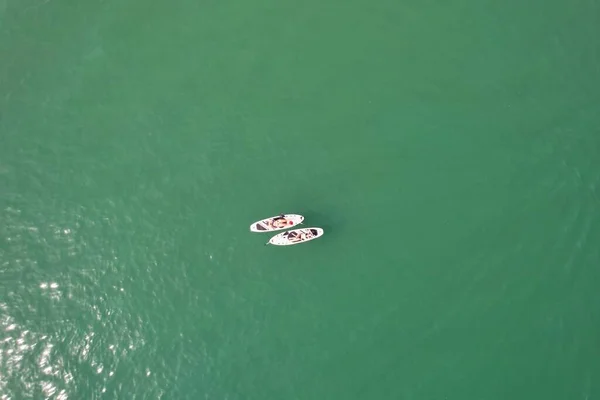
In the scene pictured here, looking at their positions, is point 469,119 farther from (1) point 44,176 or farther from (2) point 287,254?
(1) point 44,176

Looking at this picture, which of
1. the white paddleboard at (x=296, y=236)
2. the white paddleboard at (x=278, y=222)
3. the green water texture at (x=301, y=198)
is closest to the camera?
the green water texture at (x=301, y=198)

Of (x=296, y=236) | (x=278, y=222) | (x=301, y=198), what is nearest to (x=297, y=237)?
(x=296, y=236)

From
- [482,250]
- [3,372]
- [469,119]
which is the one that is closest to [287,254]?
[482,250]

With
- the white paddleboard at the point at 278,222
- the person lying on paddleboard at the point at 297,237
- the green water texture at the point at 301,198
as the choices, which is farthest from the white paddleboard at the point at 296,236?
the green water texture at the point at 301,198

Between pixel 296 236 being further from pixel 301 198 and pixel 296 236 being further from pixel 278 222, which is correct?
pixel 301 198

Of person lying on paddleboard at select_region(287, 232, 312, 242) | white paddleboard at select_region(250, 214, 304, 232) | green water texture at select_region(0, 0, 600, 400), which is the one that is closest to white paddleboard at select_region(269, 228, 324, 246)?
person lying on paddleboard at select_region(287, 232, 312, 242)

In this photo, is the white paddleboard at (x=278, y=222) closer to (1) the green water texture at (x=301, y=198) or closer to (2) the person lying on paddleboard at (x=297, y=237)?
(2) the person lying on paddleboard at (x=297, y=237)

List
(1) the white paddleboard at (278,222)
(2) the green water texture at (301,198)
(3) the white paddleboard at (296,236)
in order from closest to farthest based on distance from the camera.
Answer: (2) the green water texture at (301,198), (3) the white paddleboard at (296,236), (1) the white paddleboard at (278,222)
